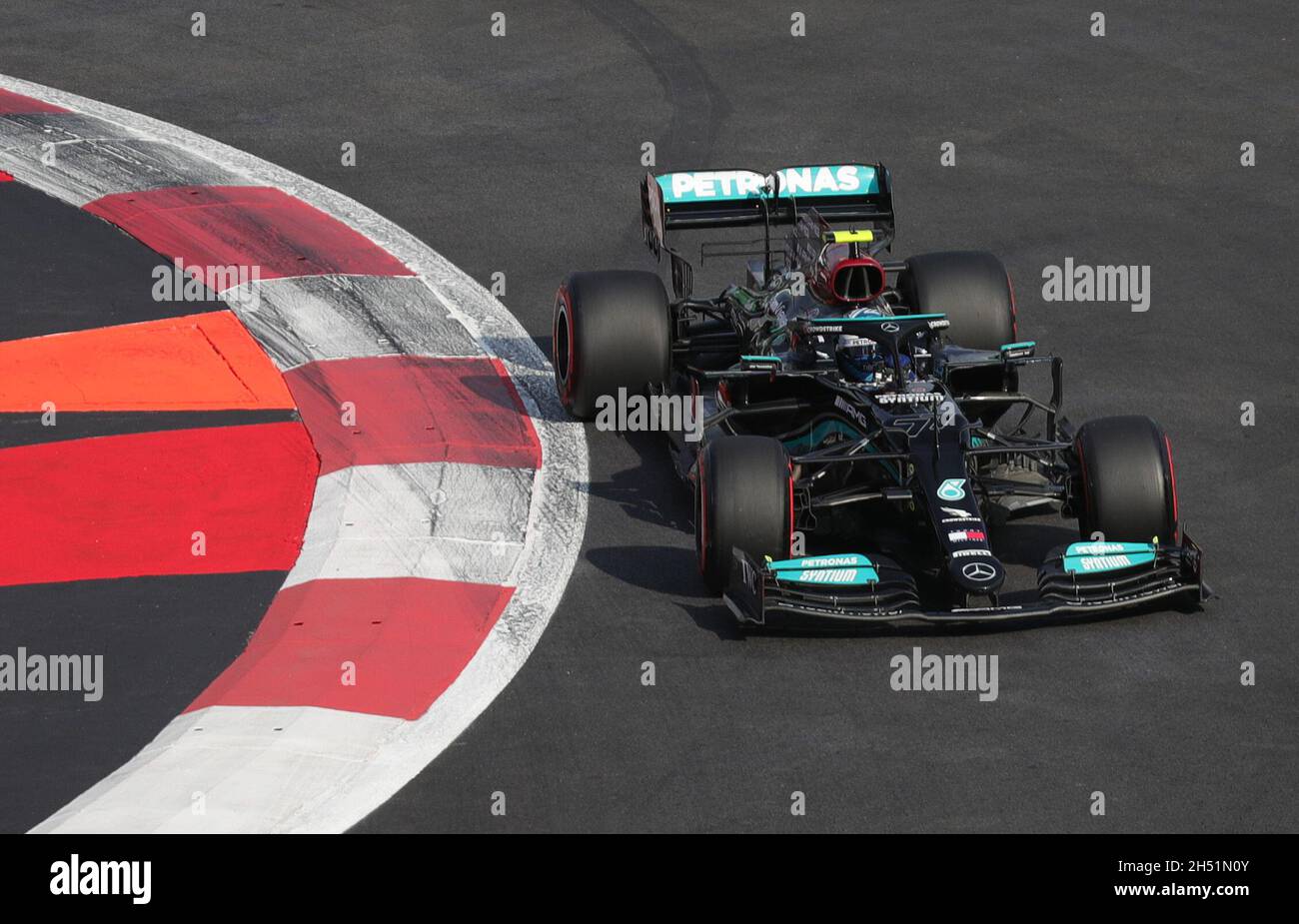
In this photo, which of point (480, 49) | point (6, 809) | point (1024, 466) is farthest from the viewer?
point (480, 49)

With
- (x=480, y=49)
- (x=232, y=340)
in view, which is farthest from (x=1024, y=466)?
(x=480, y=49)

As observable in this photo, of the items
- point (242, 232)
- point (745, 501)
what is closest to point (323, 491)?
point (745, 501)

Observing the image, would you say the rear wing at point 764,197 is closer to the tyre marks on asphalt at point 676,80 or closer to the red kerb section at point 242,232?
the red kerb section at point 242,232

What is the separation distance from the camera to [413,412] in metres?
A: 12.3

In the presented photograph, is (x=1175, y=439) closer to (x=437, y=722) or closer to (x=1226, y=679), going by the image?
(x=1226, y=679)

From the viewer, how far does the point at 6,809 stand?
27.0 feet

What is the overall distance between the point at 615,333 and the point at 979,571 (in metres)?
3.26

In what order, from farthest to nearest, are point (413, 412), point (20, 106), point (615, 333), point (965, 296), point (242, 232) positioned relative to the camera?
point (20, 106)
point (242, 232)
point (413, 412)
point (965, 296)
point (615, 333)

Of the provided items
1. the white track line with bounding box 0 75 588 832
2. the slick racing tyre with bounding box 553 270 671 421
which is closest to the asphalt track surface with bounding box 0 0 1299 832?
the white track line with bounding box 0 75 588 832

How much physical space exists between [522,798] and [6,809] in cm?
210

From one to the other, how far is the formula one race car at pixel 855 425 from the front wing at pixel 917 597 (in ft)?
0.04
